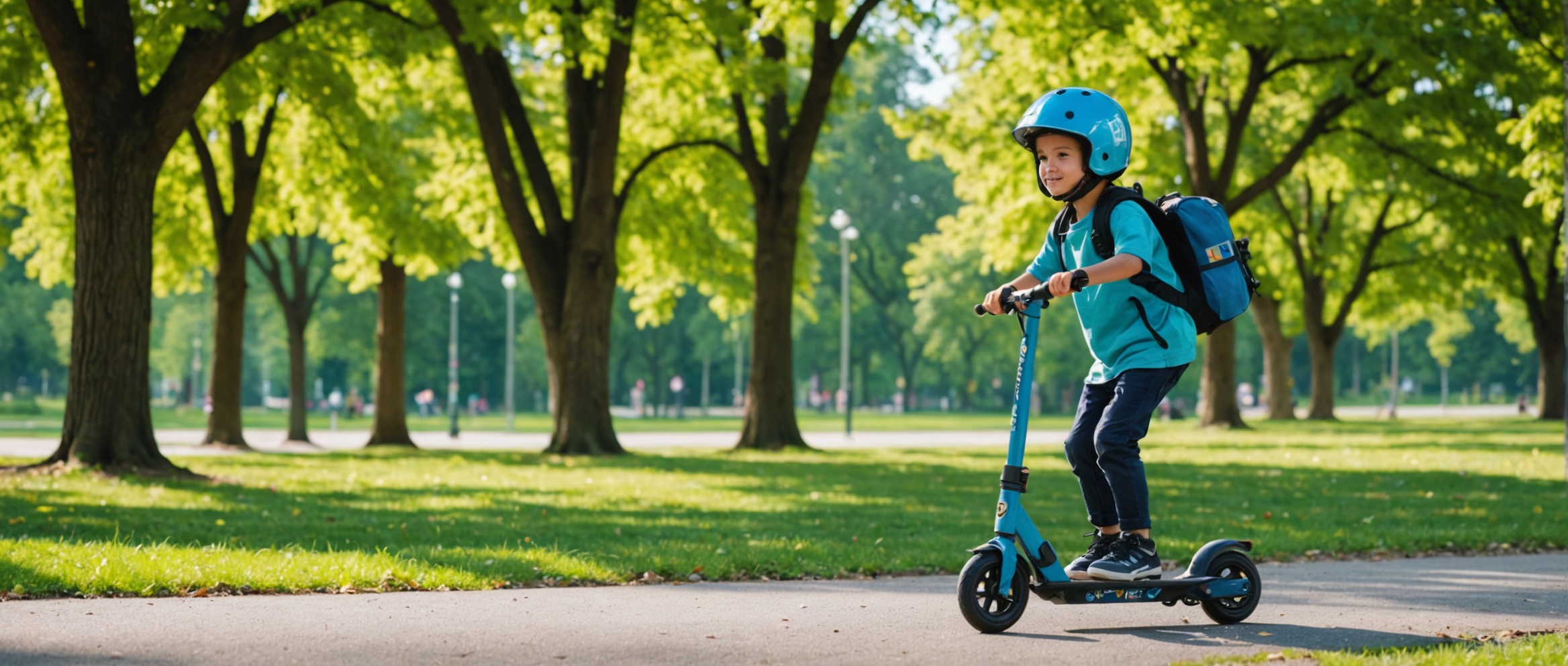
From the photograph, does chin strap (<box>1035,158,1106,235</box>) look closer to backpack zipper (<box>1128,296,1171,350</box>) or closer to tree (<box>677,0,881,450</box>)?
backpack zipper (<box>1128,296,1171,350</box>)

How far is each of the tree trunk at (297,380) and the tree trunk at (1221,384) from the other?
1685cm

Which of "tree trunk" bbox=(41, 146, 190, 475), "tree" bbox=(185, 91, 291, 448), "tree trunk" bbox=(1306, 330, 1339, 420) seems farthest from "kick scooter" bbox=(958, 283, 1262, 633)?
"tree trunk" bbox=(1306, 330, 1339, 420)

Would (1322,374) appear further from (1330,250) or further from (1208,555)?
(1208,555)

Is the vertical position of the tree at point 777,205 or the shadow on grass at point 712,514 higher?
the tree at point 777,205

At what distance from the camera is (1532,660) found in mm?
4152

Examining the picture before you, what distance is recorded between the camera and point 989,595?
4.85 meters

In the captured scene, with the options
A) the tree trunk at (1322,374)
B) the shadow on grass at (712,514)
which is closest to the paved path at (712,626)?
the shadow on grass at (712,514)

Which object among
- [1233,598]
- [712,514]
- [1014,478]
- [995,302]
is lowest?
[712,514]

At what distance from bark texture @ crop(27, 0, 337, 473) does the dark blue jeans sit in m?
9.79

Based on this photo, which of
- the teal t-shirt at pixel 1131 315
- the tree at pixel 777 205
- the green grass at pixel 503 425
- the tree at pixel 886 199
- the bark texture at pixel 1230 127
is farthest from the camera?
the tree at pixel 886 199

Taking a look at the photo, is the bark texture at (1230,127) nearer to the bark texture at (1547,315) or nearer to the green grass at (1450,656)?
the bark texture at (1547,315)

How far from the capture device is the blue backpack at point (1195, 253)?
4.88 meters

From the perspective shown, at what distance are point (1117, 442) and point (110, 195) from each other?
10.4 m

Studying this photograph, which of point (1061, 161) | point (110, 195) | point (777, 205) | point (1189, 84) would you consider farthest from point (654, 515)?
point (1189, 84)
